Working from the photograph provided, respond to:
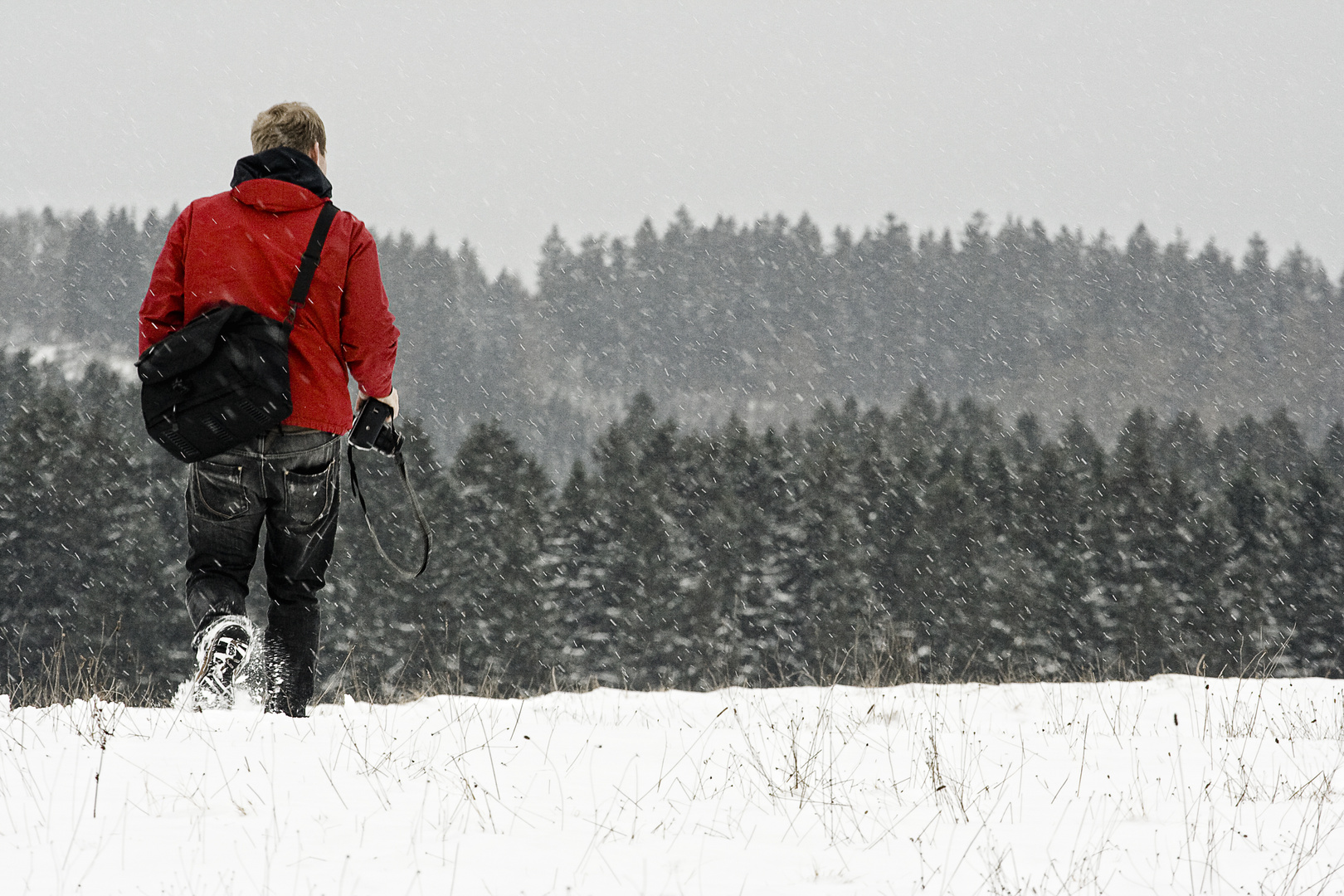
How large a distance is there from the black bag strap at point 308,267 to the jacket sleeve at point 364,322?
126 millimetres

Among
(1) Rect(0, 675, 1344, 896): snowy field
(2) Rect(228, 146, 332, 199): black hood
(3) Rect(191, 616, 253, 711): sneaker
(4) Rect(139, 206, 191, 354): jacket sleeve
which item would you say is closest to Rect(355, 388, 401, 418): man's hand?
(4) Rect(139, 206, 191, 354): jacket sleeve

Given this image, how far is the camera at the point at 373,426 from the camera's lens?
340 centimetres

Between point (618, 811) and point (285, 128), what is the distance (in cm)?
244

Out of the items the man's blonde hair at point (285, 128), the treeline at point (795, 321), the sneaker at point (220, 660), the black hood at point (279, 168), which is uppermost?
A: the treeline at point (795, 321)

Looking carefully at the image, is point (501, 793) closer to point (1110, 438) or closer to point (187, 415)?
point (187, 415)

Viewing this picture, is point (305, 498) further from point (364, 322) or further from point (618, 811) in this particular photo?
point (618, 811)

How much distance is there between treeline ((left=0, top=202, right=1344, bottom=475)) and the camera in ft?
341

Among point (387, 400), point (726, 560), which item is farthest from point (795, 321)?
point (387, 400)

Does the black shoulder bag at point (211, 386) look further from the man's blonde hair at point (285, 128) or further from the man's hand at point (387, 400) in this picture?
the man's blonde hair at point (285, 128)

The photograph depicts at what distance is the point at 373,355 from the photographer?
133 inches

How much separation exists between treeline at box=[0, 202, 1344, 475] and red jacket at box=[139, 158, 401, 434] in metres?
98.4

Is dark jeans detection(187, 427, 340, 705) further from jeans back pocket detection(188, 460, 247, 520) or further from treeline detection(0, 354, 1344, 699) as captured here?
treeline detection(0, 354, 1344, 699)

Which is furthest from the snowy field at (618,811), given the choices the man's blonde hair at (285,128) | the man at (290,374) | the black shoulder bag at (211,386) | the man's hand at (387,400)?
the man's blonde hair at (285,128)

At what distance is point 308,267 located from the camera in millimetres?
3234
